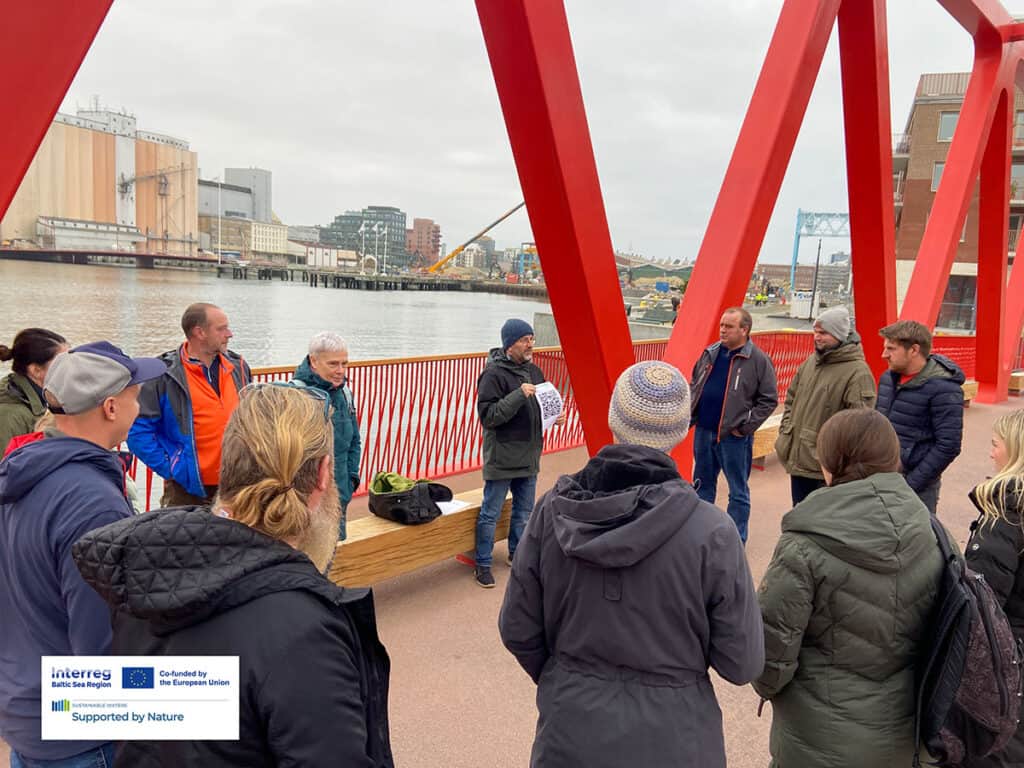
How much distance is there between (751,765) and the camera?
2.79 metres

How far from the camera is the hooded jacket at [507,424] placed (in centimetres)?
414

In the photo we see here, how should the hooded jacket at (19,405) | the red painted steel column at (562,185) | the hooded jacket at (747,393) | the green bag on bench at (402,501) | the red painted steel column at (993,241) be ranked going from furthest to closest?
the red painted steel column at (993,241) → the hooded jacket at (747,393) → the green bag on bench at (402,501) → the red painted steel column at (562,185) → the hooded jacket at (19,405)

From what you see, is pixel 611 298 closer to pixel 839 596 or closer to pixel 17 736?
pixel 839 596

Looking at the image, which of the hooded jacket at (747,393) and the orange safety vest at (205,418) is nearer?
the orange safety vest at (205,418)

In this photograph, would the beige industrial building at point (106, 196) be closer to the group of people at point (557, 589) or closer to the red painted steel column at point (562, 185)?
the red painted steel column at point (562, 185)

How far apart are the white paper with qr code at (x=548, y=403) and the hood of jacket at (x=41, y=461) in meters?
2.79

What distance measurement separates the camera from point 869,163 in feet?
23.0

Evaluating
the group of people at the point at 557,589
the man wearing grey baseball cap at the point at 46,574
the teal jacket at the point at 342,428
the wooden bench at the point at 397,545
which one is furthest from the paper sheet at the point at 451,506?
the man wearing grey baseball cap at the point at 46,574

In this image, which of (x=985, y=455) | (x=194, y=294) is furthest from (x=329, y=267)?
(x=985, y=455)

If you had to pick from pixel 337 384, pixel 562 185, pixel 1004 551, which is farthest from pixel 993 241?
pixel 337 384

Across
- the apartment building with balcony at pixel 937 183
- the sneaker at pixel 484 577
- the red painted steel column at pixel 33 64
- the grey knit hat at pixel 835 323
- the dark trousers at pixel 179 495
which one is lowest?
the sneaker at pixel 484 577

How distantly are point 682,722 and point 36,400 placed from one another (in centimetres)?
299

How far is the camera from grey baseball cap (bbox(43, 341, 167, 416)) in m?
1.70

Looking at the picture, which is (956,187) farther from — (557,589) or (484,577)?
(557,589)
